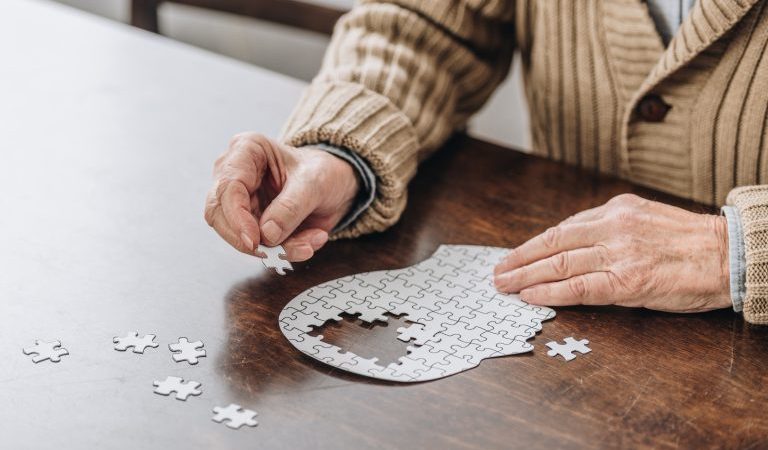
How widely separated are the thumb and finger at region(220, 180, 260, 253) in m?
0.02

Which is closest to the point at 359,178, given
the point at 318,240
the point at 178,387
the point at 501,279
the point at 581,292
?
the point at 318,240

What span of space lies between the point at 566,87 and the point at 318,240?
27.4 inches

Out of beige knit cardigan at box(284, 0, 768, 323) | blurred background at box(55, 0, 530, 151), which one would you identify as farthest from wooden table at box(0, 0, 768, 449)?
blurred background at box(55, 0, 530, 151)

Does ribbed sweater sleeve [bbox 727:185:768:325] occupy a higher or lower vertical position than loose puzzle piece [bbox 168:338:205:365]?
higher

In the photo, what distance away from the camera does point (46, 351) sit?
1.07 m

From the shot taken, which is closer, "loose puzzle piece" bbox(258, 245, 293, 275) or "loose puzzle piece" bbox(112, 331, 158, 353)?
"loose puzzle piece" bbox(112, 331, 158, 353)

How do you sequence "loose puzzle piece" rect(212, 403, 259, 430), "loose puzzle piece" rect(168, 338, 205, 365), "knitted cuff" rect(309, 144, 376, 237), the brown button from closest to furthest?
"loose puzzle piece" rect(212, 403, 259, 430) → "loose puzzle piece" rect(168, 338, 205, 365) → "knitted cuff" rect(309, 144, 376, 237) → the brown button

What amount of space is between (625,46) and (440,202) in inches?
17.7

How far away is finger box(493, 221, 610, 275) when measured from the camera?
1255 millimetres

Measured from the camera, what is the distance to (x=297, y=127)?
1462 mm

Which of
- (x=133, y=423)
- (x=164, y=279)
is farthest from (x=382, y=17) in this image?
(x=133, y=423)

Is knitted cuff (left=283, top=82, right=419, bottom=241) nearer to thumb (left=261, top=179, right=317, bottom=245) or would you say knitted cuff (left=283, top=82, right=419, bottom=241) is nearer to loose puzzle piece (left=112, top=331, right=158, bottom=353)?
thumb (left=261, top=179, right=317, bottom=245)

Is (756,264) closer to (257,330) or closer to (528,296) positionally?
(528,296)

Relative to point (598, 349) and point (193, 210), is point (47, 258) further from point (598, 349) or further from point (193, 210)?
point (598, 349)
